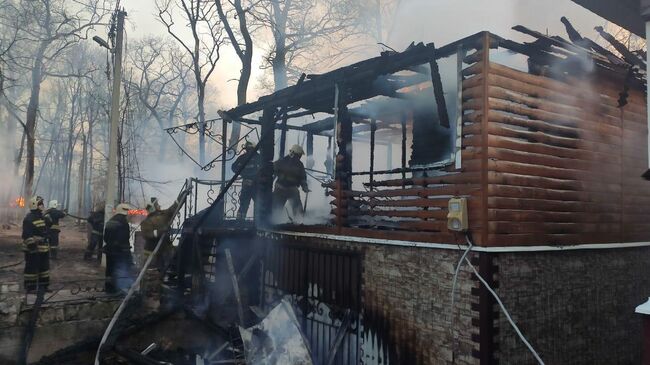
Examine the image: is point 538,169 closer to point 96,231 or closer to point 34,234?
point 34,234

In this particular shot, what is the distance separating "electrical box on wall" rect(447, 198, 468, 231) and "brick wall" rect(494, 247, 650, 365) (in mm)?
556

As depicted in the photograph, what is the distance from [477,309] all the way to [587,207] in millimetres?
2617

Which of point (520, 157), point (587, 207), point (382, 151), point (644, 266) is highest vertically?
point (382, 151)

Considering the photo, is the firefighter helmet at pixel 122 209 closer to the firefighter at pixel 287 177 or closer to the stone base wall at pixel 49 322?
the stone base wall at pixel 49 322

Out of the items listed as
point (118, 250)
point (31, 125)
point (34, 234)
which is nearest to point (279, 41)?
point (118, 250)

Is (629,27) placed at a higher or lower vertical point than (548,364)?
higher

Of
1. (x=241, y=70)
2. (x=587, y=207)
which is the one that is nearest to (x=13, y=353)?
(x=587, y=207)

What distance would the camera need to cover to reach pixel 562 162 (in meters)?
6.26

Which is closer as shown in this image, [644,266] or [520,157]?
[520,157]

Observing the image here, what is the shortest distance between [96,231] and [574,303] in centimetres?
1446

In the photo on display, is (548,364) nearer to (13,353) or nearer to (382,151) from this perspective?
(13,353)

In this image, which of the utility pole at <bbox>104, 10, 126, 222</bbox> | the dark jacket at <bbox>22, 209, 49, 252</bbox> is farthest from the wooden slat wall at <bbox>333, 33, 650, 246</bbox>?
the utility pole at <bbox>104, 10, 126, 222</bbox>

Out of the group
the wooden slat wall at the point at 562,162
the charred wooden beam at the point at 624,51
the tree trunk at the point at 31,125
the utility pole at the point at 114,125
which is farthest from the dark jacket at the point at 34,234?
the tree trunk at the point at 31,125

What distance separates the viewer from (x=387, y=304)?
21.9ft
